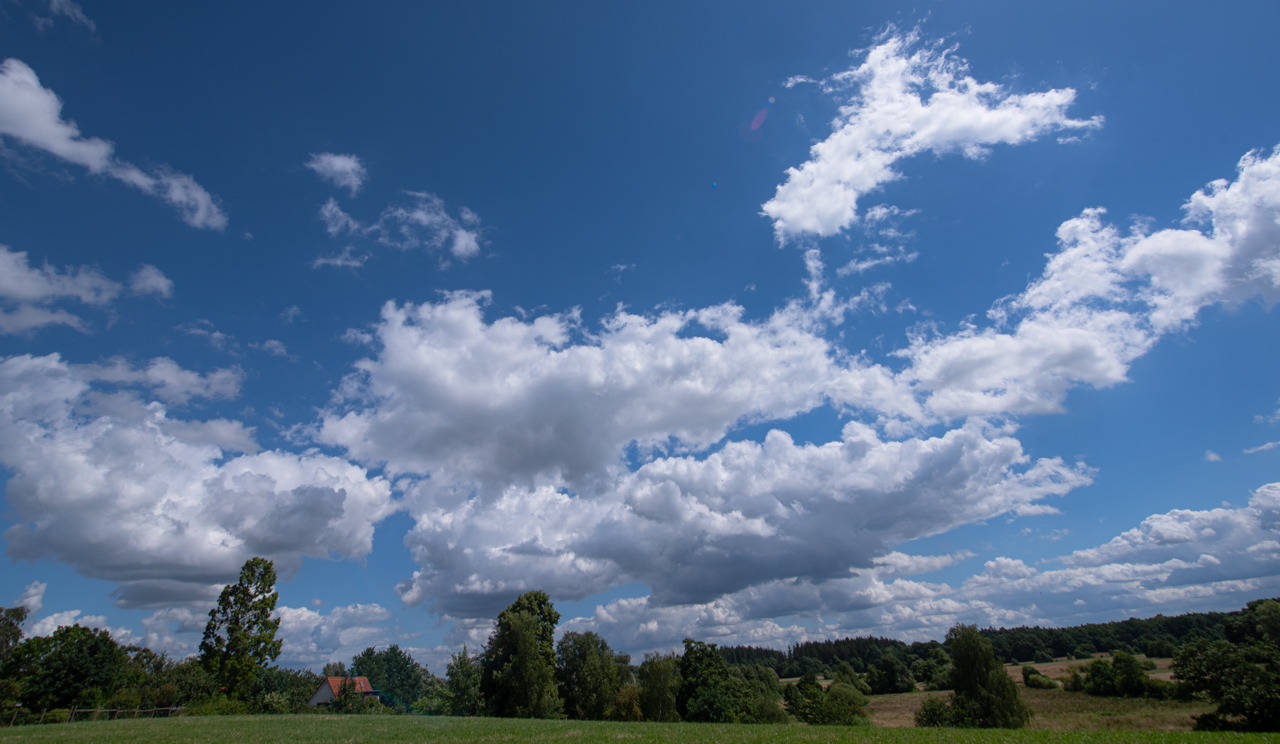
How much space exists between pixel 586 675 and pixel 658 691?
9210 millimetres

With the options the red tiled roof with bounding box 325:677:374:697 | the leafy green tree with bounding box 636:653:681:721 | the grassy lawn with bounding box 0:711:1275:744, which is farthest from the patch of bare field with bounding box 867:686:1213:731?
the red tiled roof with bounding box 325:677:374:697

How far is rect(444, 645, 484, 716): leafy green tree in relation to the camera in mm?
61031

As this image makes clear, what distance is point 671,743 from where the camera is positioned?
23.3m

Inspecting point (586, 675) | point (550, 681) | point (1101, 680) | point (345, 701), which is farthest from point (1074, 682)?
point (345, 701)

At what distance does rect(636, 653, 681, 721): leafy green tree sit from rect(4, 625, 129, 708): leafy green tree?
58798 millimetres

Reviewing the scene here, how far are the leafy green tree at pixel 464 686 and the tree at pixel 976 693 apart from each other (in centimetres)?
5039

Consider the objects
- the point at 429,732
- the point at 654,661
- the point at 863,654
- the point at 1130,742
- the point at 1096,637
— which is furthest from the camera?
the point at 863,654

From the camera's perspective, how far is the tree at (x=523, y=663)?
56.6m

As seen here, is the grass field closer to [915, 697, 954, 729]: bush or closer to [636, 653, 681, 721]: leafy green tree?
[915, 697, 954, 729]: bush

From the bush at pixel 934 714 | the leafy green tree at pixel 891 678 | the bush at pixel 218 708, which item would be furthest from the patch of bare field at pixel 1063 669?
the bush at pixel 218 708

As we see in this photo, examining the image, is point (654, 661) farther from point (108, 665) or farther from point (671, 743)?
point (108, 665)

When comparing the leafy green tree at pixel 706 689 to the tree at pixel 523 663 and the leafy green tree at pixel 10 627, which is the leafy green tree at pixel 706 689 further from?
the leafy green tree at pixel 10 627

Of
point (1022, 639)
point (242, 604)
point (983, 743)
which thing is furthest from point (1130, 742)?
point (1022, 639)

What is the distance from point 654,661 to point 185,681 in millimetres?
55443
